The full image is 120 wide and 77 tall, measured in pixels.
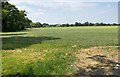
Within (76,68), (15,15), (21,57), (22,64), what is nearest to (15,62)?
(22,64)

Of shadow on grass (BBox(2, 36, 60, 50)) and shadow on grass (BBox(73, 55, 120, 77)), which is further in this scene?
shadow on grass (BBox(2, 36, 60, 50))

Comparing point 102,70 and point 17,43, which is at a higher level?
point 102,70

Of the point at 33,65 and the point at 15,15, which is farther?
the point at 15,15

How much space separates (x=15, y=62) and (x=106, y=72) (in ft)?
11.5

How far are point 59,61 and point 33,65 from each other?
1.22 meters

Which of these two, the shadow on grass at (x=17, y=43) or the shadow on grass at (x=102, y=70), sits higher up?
the shadow on grass at (x=102, y=70)

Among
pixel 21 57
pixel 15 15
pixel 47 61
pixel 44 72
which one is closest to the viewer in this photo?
pixel 44 72

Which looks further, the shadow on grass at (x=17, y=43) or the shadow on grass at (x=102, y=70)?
the shadow on grass at (x=17, y=43)

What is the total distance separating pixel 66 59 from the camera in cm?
1204

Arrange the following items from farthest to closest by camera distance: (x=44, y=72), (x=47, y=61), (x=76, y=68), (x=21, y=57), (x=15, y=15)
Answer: (x=15, y=15), (x=21, y=57), (x=47, y=61), (x=76, y=68), (x=44, y=72)

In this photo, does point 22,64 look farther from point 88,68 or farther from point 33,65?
point 88,68

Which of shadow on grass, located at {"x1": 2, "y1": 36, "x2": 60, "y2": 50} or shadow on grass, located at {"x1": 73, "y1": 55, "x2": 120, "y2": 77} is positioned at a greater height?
shadow on grass, located at {"x1": 73, "y1": 55, "x2": 120, "y2": 77}

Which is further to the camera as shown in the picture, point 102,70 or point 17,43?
point 17,43

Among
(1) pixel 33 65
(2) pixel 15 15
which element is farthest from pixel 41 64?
(2) pixel 15 15
